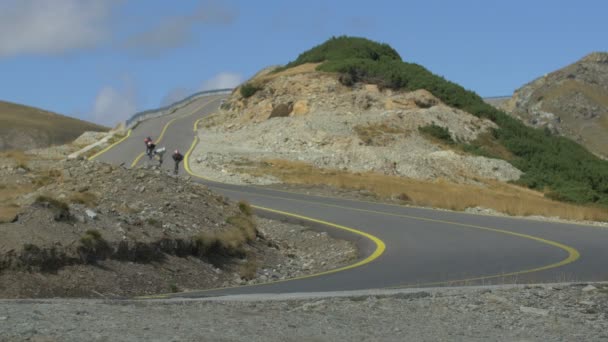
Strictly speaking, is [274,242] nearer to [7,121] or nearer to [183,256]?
[183,256]

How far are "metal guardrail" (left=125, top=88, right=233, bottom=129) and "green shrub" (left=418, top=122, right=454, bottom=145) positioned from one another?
2169 centimetres

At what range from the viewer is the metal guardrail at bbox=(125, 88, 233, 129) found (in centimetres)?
7218

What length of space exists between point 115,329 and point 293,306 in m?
3.01

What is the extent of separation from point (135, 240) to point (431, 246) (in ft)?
21.8

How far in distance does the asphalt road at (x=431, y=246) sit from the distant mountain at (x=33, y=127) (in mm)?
123762

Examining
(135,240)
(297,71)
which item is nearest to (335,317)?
(135,240)

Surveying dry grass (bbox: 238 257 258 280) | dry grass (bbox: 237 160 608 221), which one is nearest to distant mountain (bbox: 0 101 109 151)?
dry grass (bbox: 237 160 608 221)

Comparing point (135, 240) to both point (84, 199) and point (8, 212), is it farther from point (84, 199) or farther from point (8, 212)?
point (84, 199)

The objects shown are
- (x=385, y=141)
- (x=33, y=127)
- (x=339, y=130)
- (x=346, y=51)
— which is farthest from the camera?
(x=33, y=127)

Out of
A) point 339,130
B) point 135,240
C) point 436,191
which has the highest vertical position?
point 339,130

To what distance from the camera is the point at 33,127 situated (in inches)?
6447

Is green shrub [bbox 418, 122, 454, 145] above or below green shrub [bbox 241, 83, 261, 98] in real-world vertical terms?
below

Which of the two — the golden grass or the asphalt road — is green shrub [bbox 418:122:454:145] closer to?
the asphalt road

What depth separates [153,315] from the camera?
1015 cm
